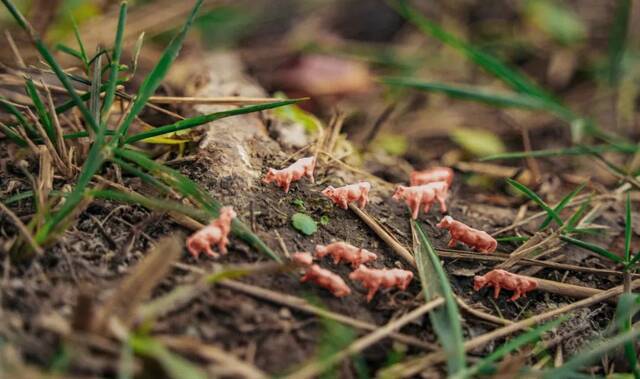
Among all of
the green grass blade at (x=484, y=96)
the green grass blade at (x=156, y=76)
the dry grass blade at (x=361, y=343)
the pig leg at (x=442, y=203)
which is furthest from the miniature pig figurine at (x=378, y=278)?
the green grass blade at (x=484, y=96)

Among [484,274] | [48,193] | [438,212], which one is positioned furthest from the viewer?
[438,212]

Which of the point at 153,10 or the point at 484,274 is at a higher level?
the point at 153,10

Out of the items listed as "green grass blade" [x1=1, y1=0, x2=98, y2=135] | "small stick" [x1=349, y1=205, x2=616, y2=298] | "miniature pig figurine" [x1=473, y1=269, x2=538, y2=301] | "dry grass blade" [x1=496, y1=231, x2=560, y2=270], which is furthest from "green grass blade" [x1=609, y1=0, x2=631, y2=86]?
"green grass blade" [x1=1, y1=0, x2=98, y2=135]

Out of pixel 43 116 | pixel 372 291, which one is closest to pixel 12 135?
pixel 43 116

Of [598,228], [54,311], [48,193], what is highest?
[48,193]

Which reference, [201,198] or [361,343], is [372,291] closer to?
[361,343]

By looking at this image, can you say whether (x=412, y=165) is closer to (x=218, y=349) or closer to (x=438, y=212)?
(x=438, y=212)

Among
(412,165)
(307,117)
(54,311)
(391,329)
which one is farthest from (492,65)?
(54,311)

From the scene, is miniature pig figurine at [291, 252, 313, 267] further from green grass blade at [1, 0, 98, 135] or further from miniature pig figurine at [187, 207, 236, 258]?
green grass blade at [1, 0, 98, 135]
